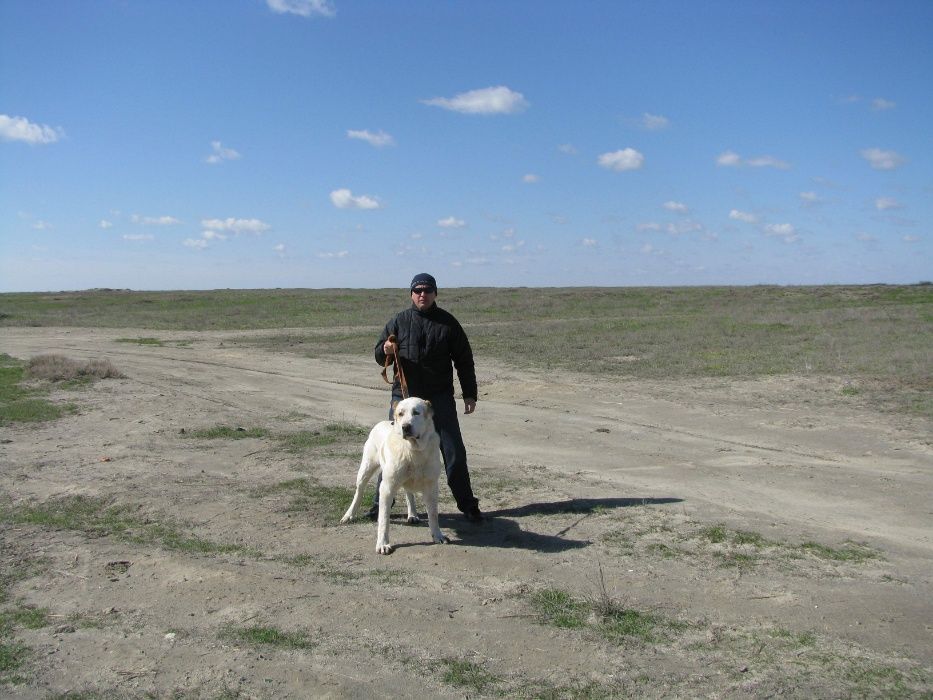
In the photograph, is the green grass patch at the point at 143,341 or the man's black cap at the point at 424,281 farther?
the green grass patch at the point at 143,341

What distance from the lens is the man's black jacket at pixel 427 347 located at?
23.7 ft

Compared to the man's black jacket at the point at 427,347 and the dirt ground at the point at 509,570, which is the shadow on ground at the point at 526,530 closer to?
the dirt ground at the point at 509,570

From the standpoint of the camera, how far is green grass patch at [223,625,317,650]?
4.63 meters

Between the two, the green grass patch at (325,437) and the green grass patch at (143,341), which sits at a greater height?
the green grass patch at (143,341)

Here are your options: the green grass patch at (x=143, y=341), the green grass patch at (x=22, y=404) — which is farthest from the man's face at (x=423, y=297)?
the green grass patch at (x=143, y=341)

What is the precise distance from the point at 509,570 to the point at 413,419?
138 cm

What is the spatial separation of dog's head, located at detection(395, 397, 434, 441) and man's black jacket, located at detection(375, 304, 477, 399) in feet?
2.57

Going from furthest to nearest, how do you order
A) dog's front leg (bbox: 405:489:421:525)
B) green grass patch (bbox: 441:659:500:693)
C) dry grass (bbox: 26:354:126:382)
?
dry grass (bbox: 26:354:126:382), dog's front leg (bbox: 405:489:421:525), green grass patch (bbox: 441:659:500:693)

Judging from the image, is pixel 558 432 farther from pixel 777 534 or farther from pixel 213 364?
pixel 213 364

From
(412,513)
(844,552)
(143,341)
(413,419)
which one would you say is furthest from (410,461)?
(143,341)

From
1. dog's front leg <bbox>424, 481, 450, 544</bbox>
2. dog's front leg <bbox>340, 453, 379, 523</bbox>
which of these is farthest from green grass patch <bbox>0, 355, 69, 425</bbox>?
dog's front leg <bbox>424, 481, 450, 544</bbox>

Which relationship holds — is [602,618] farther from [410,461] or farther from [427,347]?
[427,347]

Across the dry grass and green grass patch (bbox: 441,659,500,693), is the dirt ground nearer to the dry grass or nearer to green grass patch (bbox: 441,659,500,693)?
green grass patch (bbox: 441,659,500,693)

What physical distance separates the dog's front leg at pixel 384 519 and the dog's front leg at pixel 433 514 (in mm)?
313
